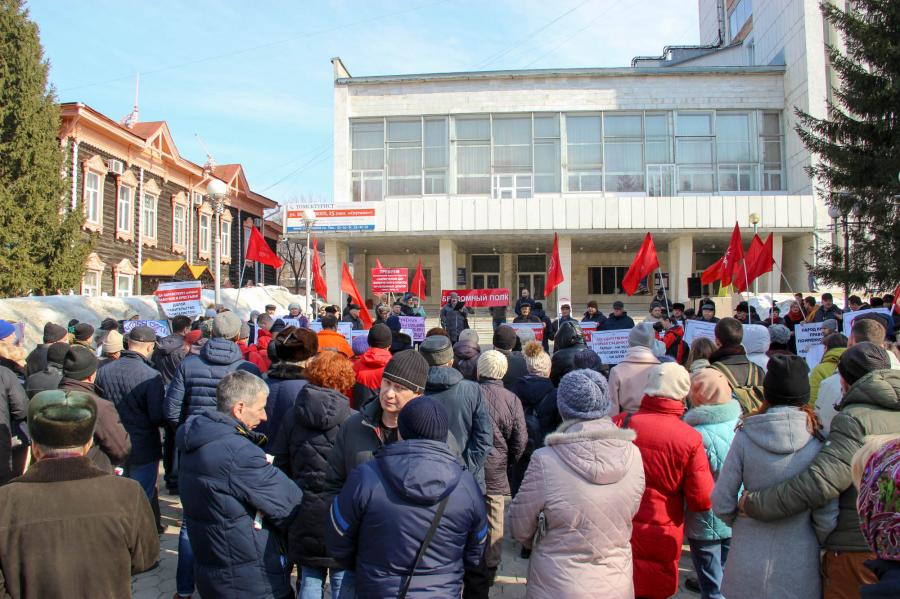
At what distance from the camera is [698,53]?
1661 inches

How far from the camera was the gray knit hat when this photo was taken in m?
3.06

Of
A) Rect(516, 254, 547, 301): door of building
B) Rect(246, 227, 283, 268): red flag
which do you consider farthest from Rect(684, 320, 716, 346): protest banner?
Rect(516, 254, 547, 301): door of building

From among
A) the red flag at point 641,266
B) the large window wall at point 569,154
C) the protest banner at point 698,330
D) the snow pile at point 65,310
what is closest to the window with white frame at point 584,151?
the large window wall at point 569,154

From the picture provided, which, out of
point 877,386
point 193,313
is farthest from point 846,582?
point 193,313

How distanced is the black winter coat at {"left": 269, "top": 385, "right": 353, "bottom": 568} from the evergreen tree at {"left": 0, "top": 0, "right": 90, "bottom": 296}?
58.4 feet

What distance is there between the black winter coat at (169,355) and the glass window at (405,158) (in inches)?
986

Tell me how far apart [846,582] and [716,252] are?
1288 inches

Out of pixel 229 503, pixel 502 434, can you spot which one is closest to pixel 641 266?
pixel 502 434

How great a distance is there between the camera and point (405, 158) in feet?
102

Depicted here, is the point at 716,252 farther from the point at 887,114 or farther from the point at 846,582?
the point at 846,582

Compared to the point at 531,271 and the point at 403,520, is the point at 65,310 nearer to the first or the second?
the point at 403,520

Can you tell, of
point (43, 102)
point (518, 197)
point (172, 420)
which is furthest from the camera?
point (518, 197)

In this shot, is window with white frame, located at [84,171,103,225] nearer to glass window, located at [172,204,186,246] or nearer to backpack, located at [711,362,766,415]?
glass window, located at [172,204,186,246]

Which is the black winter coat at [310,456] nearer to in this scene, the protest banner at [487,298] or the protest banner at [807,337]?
the protest banner at [807,337]
